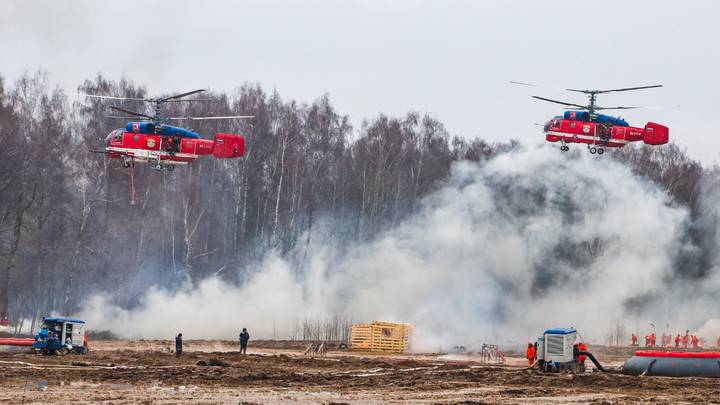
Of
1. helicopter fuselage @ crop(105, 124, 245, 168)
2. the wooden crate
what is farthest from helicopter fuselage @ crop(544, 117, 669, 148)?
helicopter fuselage @ crop(105, 124, 245, 168)

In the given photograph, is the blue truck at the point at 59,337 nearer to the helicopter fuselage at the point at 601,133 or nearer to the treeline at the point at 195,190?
the treeline at the point at 195,190

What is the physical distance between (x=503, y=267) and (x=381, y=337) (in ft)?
35.0

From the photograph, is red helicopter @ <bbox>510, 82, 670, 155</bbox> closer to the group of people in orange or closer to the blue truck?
the group of people in orange

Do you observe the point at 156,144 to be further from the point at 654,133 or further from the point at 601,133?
the point at 654,133

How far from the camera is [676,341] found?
66.6 meters

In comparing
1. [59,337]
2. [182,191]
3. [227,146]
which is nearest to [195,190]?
[182,191]

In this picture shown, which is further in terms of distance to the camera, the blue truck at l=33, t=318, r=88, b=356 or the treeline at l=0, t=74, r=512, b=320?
the treeline at l=0, t=74, r=512, b=320

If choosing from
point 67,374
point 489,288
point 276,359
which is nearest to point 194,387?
point 67,374

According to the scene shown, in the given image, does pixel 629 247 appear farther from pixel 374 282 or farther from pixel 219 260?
pixel 219 260

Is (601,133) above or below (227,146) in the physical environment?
above

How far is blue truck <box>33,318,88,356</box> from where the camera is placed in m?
52.4

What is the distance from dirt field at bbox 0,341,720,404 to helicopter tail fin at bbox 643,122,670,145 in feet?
49.3

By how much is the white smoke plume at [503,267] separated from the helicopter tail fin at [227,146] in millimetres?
14462

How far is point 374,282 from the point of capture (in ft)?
242
